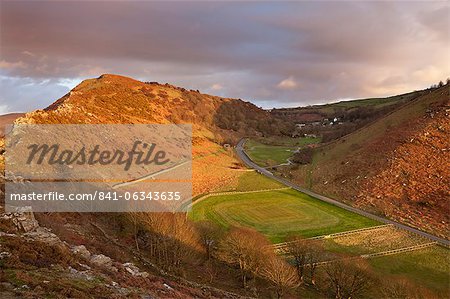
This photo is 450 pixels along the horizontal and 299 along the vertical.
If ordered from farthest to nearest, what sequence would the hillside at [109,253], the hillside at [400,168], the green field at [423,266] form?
the hillside at [400,168], the green field at [423,266], the hillside at [109,253]

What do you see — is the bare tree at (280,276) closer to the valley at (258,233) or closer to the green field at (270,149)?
the valley at (258,233)

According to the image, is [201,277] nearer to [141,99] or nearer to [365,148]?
[365,148]

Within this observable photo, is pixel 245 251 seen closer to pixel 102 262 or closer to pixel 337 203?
pixel 102 262

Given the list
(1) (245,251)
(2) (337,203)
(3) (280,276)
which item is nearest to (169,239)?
(1) (245,251)

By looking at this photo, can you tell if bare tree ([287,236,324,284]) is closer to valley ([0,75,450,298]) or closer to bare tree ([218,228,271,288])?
valley ([0,75,450,298])

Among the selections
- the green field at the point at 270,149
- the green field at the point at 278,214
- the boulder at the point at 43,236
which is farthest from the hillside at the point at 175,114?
the boulder at the point at 43,236

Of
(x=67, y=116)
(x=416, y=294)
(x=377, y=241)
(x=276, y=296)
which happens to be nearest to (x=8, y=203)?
(x=276, y=296)
